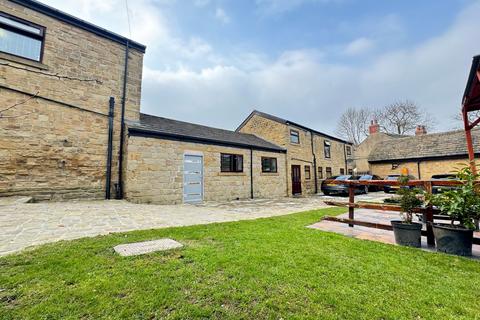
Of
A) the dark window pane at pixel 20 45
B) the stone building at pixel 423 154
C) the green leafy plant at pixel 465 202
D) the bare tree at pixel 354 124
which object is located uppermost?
the bare tree at pixel 354 124

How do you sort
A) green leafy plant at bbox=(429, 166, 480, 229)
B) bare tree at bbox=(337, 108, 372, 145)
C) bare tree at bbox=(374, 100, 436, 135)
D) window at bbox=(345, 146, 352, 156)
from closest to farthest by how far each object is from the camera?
1. green leafy plant at bbox=(429, 166, 480, 229)
2. window at bbox=(345, 146, 352, 156)
3. bare tree at bbox=(374, 100, 436, 135)
4. bare tree at bbox=(337, 108, 372, 145)

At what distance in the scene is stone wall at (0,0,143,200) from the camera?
709 cm

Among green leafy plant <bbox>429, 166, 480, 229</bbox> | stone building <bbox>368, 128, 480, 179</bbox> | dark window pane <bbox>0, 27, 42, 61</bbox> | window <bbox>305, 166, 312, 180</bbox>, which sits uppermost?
dark window pane <bbox>0, 27, 42, 61</bbox>

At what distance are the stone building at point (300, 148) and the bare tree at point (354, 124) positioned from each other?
13193 millimetres

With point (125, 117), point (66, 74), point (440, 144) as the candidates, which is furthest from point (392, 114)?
point (66, 74)

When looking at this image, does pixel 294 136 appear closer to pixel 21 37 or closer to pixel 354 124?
pixel 21 37

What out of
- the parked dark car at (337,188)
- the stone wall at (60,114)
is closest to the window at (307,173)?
the parked dark car at (337,188)

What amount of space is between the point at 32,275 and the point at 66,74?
897 cm

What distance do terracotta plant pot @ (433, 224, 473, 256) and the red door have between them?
1288 cm

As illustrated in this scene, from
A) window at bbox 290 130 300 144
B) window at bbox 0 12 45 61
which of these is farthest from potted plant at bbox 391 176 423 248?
window at bbox 290 130 300 144

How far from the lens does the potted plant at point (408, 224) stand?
3715 millimetres

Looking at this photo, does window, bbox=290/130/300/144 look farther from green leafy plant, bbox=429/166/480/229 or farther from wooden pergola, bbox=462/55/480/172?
green leafy plant, bbox=429/166/480/229

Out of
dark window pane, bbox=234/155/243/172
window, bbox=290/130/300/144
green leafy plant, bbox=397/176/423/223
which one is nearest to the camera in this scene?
green leafy plant, bbox=397/176/423/223

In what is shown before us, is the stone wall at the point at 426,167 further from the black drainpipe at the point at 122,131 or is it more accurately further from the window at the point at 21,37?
the window at the point at 21,37
